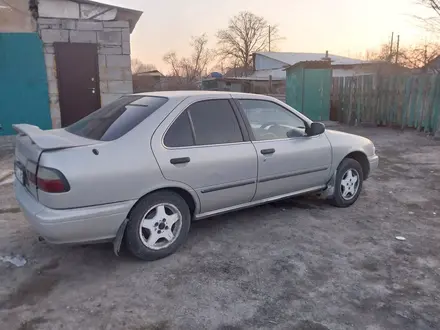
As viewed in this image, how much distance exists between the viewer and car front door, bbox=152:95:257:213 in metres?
3.37

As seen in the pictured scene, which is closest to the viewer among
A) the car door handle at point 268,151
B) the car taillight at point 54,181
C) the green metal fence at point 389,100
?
the car taillight at point 54,181

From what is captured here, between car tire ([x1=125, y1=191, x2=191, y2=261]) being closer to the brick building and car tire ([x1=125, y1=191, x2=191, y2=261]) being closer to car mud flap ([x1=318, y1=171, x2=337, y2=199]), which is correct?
car mud flap ([x1=318, y1=171, x2=337, y2=199])

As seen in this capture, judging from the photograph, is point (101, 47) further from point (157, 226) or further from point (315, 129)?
point (157, 226)

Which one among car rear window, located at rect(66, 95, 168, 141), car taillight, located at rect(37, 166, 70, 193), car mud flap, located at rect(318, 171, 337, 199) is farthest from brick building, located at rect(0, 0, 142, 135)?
car taillight, located at rect(37, 166, 70, 193)

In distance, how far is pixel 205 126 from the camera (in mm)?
3658

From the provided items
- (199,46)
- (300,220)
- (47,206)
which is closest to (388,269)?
(300,220)

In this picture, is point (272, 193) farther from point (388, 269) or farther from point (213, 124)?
point (388, 269)

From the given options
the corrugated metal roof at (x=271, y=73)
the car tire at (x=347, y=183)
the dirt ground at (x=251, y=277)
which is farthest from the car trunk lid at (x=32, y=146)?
the corrugated metal roof at (x=271, y=73)

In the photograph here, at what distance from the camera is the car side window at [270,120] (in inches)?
159

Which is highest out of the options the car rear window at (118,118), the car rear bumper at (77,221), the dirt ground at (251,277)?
the car rear window at (118,118)

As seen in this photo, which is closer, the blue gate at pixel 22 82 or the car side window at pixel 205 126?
the car side window at pixel 205 126

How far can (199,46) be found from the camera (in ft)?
156

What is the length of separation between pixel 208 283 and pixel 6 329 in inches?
57.4

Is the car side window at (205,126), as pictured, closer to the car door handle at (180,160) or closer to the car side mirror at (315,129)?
the car door handle at (180,160)
